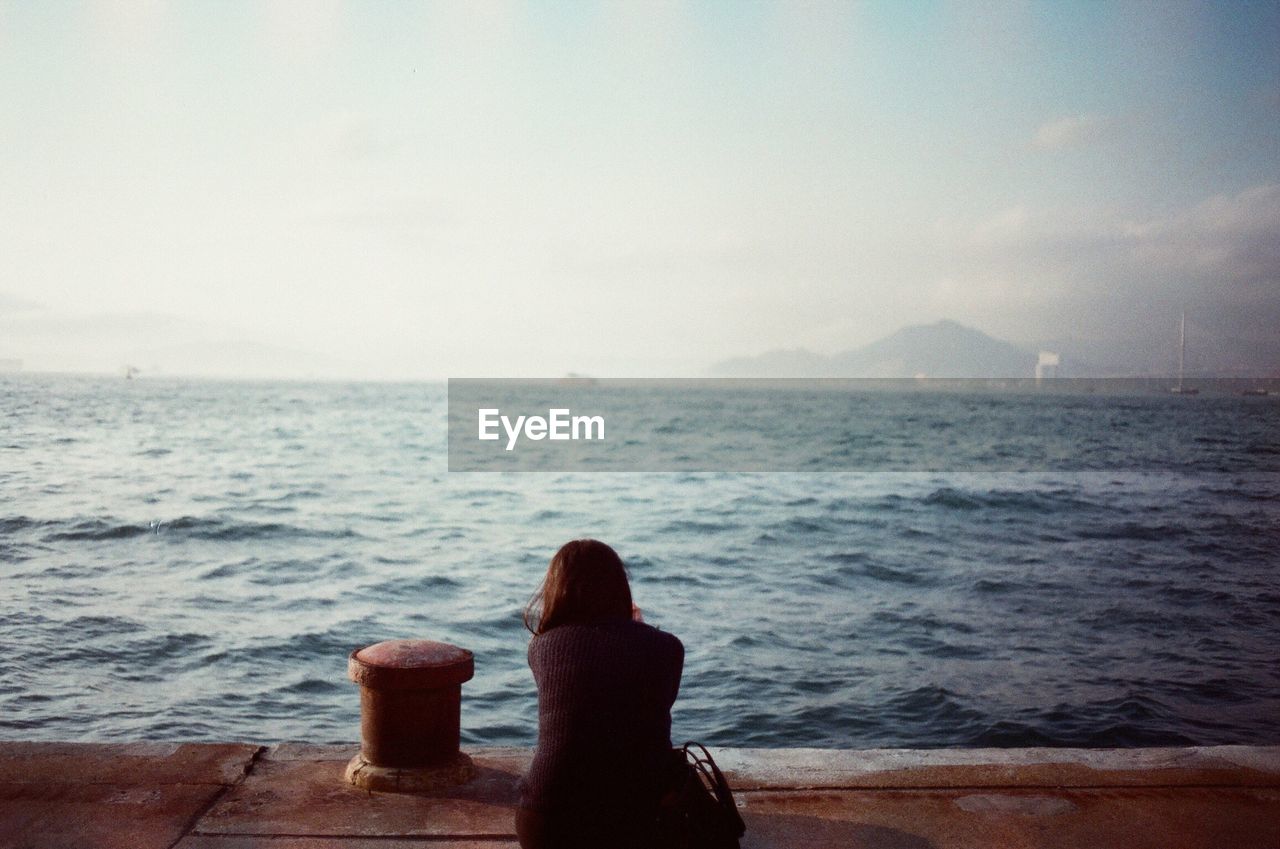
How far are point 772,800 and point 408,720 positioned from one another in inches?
69.6

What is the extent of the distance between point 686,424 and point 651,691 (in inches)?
3341

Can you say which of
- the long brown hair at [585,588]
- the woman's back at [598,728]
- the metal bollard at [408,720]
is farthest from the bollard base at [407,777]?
the long brown hair at [585,588]

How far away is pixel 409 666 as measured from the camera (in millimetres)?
4977

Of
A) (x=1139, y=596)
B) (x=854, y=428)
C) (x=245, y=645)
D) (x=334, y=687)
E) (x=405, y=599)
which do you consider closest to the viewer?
(x=334, y=687)

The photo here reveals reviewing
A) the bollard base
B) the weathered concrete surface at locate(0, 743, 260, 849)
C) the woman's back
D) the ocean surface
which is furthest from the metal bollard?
the ocean surface

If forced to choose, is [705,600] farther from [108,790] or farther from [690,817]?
[690,817]

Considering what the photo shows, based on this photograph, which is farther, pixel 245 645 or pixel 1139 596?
pixel 1139 596

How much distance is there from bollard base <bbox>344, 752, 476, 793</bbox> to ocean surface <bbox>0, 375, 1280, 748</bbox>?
4878 millimetres

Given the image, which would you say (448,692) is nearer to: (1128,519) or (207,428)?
(1128,519)

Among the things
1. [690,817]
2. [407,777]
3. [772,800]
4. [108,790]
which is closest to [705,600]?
[772,800]

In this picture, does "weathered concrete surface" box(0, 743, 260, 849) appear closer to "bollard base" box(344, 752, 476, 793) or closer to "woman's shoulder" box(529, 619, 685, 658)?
"bollard base" box(344, 752, 476, 793)

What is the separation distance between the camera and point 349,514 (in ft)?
95.5

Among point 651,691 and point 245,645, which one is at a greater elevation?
point 651,691

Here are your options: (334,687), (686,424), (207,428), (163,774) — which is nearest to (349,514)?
(334,687)
